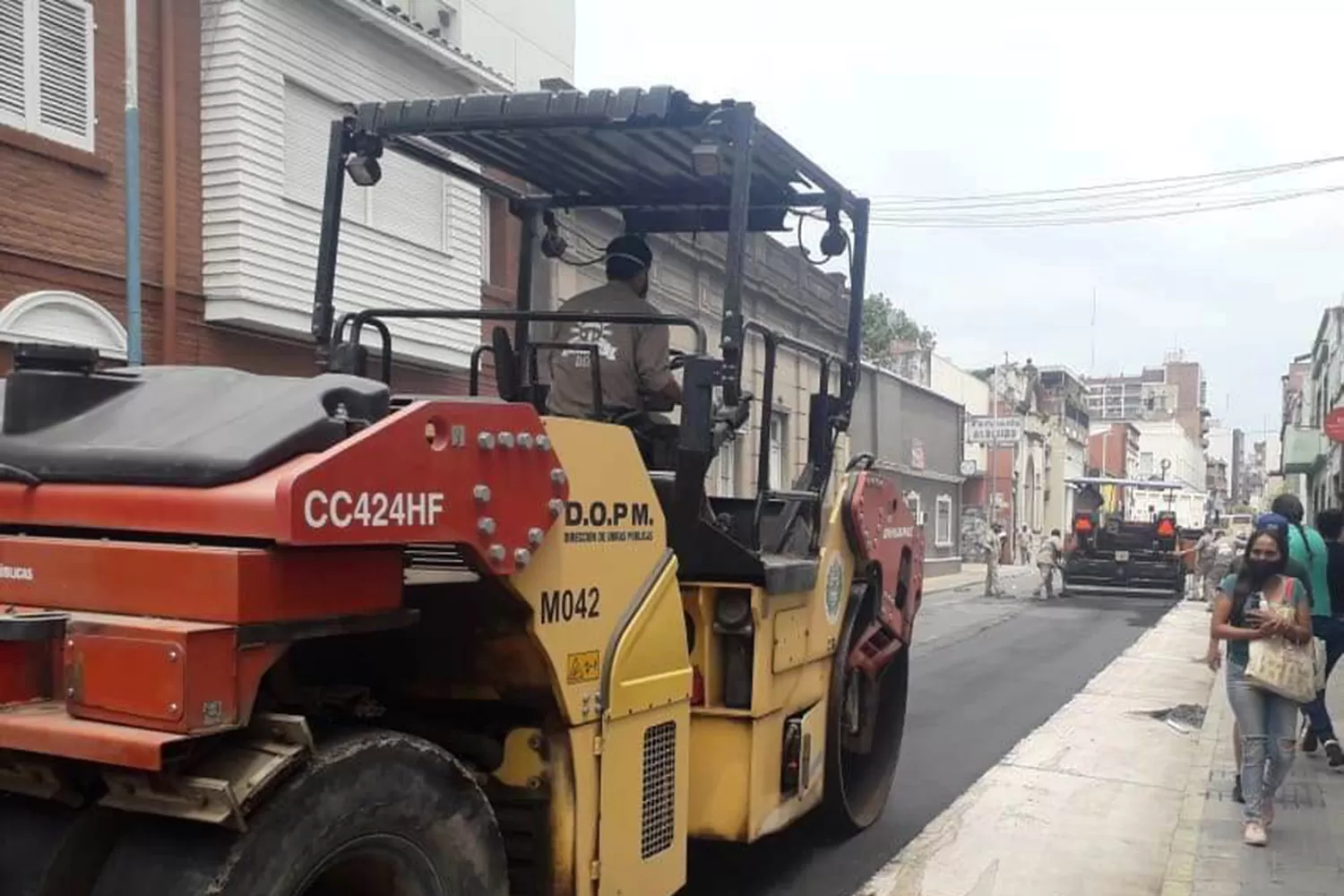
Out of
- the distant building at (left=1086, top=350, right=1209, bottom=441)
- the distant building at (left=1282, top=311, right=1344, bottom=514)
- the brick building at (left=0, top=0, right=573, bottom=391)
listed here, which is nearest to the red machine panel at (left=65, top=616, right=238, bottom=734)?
the brick building at (left=0, top=0, right=573, bottom=391)

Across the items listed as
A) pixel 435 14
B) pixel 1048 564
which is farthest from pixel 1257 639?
pixel 1048 564

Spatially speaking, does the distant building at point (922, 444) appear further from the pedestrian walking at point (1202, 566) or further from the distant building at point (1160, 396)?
the distant building at point (1160, 396)

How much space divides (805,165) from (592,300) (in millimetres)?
965

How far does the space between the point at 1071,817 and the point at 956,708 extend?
4077 mm

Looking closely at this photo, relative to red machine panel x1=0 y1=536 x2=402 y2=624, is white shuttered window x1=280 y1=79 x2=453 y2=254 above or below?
above

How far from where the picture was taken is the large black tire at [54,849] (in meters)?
2.45

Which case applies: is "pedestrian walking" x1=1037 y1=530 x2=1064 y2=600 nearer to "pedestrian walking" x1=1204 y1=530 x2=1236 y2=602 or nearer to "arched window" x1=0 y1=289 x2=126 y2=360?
"pedestrian walking" x1=1204 y1=530 x2=1236 y2=602

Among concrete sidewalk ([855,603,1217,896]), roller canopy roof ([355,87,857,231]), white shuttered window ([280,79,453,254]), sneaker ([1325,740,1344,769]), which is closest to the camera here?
roller canopy roof ([355,87,857,231])

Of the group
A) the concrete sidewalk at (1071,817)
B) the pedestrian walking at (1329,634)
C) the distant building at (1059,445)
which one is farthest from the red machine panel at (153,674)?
the distant building at (1059,445)

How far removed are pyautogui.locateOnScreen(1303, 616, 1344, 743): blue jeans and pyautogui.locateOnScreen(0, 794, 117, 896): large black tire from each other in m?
7.40

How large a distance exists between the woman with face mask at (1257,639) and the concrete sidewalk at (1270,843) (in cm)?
15

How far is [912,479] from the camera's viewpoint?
31.9 m

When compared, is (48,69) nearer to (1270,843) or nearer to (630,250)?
(630,250)

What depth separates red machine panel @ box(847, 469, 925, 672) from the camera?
573 centimetres
